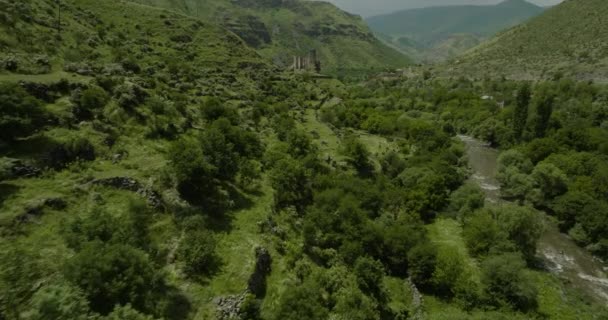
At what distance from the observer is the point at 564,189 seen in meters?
56.8

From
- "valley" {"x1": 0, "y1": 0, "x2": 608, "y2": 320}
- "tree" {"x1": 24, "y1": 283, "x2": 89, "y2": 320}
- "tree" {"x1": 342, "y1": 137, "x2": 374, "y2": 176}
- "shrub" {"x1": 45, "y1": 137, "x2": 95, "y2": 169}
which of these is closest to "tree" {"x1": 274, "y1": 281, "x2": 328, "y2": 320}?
"valley" {"x1": 0, "y1": 0, "x2": 608, "y2": 320}

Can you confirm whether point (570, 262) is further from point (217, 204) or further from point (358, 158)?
point (217, 204)

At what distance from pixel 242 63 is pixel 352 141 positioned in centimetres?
8108

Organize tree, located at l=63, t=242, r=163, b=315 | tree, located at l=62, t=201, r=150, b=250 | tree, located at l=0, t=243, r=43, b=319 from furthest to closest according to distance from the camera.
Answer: tree, located at l=62, t=201, r=150, b=250
tree, located at l=63, t=242, r=163, b=315
tree, located at l=0, t=243, r=43, b=319

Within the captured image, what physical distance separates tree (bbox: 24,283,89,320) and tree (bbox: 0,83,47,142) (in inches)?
883

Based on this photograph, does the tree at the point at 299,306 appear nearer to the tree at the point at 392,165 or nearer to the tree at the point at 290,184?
the tree at the point at 290,184

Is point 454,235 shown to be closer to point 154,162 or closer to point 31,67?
point 154,162

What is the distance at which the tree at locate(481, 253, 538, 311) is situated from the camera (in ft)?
113

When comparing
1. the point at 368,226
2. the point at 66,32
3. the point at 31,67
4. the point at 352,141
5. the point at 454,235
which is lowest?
the point at 454,235

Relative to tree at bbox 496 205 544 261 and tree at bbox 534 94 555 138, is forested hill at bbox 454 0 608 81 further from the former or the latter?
tree at bbox 496 205 544 261

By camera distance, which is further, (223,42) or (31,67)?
(223,42)

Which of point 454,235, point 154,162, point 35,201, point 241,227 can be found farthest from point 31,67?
point 454,235

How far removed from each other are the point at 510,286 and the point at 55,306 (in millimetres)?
39120

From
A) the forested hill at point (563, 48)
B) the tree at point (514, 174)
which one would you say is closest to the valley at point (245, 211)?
the tree at point (514, 174)
